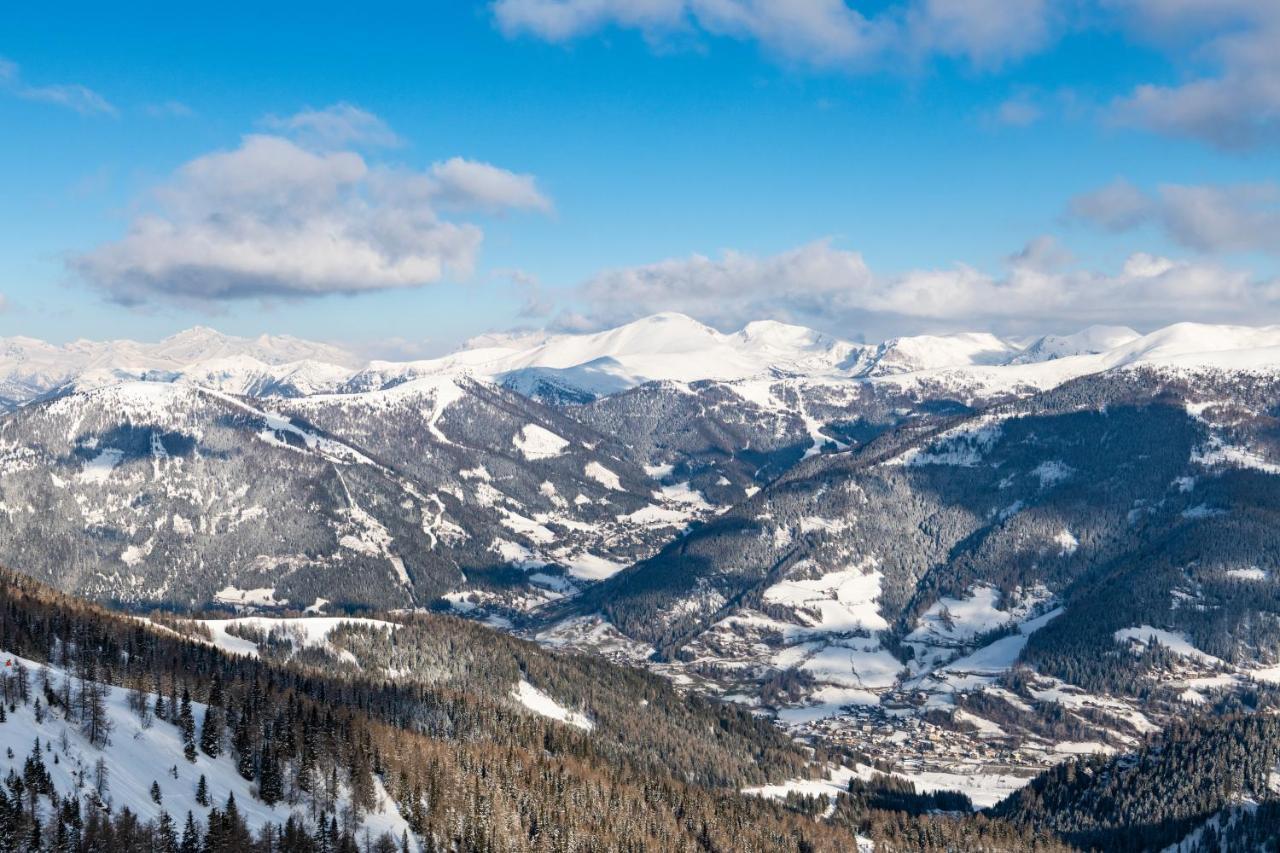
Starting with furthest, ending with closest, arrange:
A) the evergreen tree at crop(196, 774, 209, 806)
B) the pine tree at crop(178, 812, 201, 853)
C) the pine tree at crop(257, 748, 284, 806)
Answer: the pine tree at crop(257, 748, 284, 806)
the evergreen tree at crop(196, 774, 209, 806)
the pine tree at crop(178, 812, 201, 853)

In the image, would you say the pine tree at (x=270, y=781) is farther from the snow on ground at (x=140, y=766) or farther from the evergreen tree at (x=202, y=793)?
the evergreen tree at (x=202, y=793)

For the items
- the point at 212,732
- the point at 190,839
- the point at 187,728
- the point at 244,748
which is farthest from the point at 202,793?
the point at 212,732

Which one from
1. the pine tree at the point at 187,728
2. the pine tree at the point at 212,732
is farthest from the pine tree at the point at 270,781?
the pine tree at the point at 212,732

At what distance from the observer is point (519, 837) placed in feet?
561

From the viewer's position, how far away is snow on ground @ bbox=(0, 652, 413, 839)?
145875 millimetres

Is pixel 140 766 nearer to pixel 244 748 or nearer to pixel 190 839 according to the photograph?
pixel 244 748

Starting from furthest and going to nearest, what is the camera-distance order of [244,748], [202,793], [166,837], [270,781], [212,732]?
1. [212,732]
2. [244,748]
3. [270,781]
4. [202,793]
5. [166,837]

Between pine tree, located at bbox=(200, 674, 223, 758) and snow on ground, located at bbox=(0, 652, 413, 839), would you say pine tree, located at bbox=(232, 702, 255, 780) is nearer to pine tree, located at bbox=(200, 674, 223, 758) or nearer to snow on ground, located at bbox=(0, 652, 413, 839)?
snow on ground, located at bbox=(0, 652, 413, 839)

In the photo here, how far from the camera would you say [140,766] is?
157375 millimetres

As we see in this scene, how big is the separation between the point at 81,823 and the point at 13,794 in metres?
8.55

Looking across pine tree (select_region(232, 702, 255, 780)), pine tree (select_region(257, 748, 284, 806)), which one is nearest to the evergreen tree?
pine tree (select_region(257, 748, 284, 806))

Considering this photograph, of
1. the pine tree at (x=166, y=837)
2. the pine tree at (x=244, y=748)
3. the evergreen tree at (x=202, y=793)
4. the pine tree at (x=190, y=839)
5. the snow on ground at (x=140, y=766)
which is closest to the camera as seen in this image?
the pine tree at (x=166, y=837)

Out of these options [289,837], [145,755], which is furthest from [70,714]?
[289,837]

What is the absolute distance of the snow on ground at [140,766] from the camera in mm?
145875
